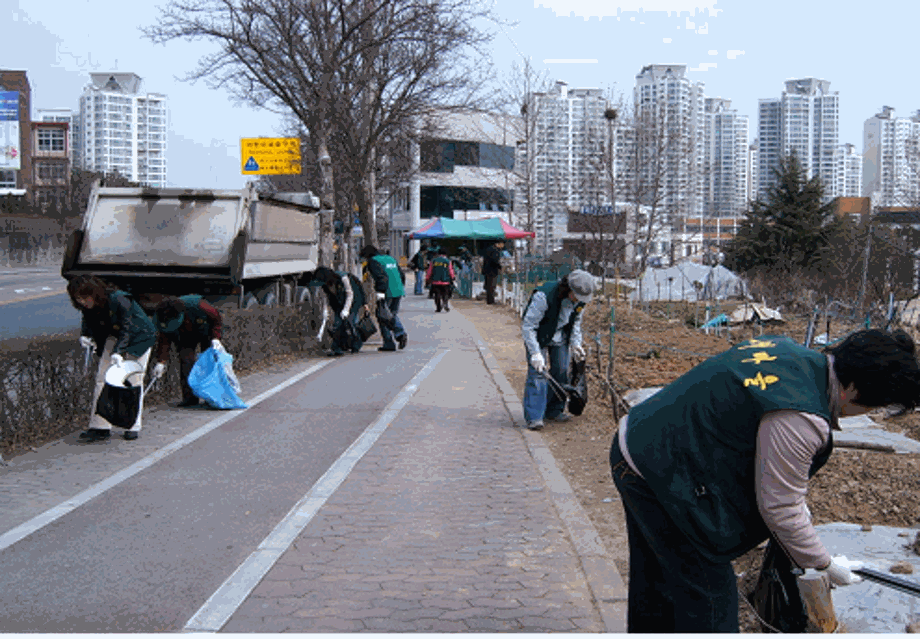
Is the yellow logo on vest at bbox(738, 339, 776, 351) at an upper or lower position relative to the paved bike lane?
upper

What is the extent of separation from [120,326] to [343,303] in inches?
284

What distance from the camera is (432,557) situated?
4.96 metres

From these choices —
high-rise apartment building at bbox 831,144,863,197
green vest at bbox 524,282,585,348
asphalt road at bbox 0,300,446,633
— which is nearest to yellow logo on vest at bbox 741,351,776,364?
asphalt road at bbox 0,300,446,633

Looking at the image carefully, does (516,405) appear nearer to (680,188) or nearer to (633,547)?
(633,547)

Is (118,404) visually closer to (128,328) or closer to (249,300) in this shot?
(128,328)

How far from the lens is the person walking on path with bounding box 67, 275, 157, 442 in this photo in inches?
307

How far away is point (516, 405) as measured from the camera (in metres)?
10.3

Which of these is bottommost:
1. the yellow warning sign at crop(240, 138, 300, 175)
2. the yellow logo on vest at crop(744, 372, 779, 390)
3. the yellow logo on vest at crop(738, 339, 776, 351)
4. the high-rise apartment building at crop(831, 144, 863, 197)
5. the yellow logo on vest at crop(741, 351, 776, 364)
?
the yellow logo on vest at crop(744, 372, 779, 390)

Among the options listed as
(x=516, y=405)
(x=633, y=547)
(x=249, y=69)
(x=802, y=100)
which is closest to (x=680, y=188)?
(x=249, y=69)

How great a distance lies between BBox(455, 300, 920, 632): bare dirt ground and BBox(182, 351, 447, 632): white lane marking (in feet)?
5.95

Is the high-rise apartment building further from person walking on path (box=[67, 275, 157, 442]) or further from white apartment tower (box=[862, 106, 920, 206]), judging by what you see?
person walking on path (box=[67, 275, 157, 442])

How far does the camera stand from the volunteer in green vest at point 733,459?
258cm

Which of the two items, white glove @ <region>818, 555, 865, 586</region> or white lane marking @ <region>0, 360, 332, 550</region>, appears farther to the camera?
white lane marking @ <region>0, 360, 332, 550</region>

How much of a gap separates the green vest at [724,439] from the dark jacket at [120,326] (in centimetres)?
619
